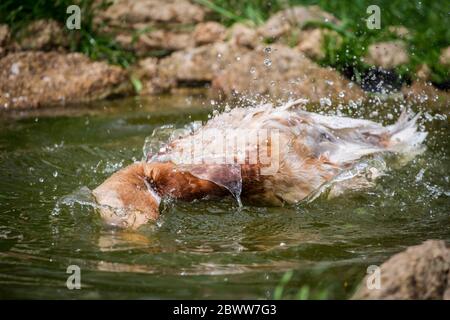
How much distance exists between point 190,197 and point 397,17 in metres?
3.97

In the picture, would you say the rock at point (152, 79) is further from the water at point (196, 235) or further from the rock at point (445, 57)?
the rock at point (445, 57)

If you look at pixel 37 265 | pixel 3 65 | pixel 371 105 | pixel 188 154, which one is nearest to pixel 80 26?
pixel 3 65

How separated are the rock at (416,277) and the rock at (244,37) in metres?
4.09

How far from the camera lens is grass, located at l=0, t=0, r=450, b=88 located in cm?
613

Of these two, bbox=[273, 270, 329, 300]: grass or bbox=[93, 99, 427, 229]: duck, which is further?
bbox=[93, 99, 427, 229]: duck

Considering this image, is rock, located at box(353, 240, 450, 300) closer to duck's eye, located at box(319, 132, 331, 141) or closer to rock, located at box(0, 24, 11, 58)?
duck's eye, located at box(319, 132, 331, 141)

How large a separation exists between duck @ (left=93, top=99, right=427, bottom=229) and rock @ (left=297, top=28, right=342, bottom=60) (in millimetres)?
2627

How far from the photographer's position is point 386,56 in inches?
241

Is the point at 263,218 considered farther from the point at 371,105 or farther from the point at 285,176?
the point at 371,105

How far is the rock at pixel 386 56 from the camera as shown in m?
6.08

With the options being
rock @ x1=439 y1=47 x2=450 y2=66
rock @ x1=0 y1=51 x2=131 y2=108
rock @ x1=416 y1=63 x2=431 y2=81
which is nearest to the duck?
rock @ x1=416 y1=63 x2=431 y2=81

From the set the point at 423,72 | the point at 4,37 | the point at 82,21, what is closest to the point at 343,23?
the point at 423,72

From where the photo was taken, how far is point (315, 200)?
12.0 ft

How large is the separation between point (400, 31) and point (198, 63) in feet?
6.05
